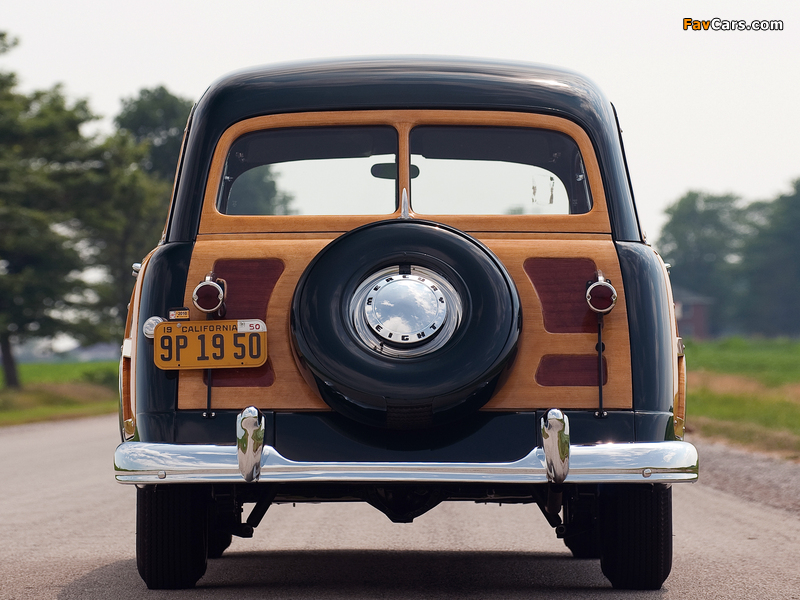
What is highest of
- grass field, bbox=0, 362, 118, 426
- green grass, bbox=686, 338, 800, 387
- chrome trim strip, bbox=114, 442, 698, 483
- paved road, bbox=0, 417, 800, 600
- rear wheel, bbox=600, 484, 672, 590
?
chrome trim strip, bbox=114, 442, 698, 483

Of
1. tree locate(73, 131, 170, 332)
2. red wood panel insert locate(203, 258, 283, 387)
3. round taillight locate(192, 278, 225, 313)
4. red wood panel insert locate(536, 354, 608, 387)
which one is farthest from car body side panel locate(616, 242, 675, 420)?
tree locate(73, 131, 170, 332)

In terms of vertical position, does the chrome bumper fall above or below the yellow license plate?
below

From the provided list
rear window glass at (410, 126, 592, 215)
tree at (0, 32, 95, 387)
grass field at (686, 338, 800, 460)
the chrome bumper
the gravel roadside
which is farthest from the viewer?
tree at (0, 32, 95, 387)

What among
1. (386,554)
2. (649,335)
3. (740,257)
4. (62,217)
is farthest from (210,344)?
(740,257)

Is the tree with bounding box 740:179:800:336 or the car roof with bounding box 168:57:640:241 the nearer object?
the car roof with bounding box 168:57:640:241

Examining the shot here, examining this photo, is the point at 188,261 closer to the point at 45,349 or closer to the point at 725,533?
the point at 725,533

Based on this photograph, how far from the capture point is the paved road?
514 centimetres

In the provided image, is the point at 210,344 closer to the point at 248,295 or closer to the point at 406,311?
the point at 248,295

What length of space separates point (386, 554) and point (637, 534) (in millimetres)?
2044

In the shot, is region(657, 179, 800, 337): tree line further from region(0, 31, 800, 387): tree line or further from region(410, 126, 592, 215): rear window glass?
region(410, 126, 592, 215): rear window glass

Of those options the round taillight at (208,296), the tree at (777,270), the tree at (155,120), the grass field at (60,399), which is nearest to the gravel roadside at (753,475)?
the round taillight at (208,296)

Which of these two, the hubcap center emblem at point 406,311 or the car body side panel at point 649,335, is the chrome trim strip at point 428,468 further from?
the hubcap center emblem at point 406,311

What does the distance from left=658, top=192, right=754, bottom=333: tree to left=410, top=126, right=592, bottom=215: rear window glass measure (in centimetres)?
14048

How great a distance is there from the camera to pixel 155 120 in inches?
2990
